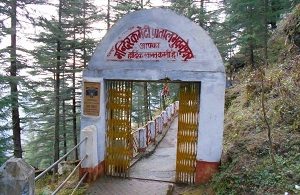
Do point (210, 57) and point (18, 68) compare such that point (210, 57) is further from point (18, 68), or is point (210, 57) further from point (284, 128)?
point (18, 68)

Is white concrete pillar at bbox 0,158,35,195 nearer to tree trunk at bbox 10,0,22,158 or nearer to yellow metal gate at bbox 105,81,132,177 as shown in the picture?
yellow metal gate at bbox 105,81,132,177

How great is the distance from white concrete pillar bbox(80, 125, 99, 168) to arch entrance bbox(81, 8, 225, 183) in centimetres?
3

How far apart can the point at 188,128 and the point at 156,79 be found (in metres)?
1.66

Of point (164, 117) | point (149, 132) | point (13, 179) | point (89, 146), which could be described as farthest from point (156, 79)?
point (164, 117)

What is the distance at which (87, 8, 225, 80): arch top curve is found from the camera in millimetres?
8109

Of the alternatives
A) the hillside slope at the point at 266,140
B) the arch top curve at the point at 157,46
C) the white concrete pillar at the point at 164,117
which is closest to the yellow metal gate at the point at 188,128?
the arch top curve at the point at 157,46

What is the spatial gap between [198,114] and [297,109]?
315cm

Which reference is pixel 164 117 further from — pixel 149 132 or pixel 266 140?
pixel 266 140

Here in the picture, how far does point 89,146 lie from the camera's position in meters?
8.56

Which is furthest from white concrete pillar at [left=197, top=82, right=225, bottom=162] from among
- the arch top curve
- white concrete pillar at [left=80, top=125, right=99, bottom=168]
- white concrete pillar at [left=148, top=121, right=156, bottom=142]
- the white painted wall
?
white concrete pillar at [left=148, top=121, right=156, bottom=142]

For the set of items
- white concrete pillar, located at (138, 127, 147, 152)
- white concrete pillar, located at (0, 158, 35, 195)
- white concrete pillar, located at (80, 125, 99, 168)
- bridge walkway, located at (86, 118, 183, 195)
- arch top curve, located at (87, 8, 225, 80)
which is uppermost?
arch top curve, located at (87, 8, 225, 80)

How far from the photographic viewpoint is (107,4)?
22.2m

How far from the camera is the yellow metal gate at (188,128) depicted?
341 inches

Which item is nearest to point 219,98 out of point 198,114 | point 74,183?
point 198,114
